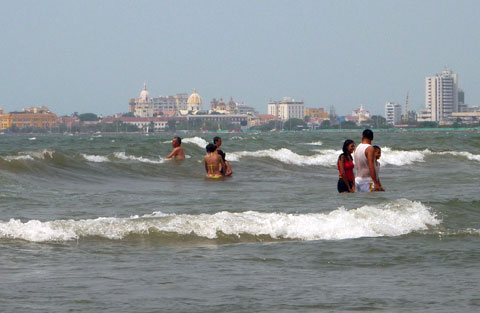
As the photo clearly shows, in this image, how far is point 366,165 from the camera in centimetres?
1155

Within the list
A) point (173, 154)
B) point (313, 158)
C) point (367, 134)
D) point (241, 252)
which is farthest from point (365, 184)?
point (313, 158)

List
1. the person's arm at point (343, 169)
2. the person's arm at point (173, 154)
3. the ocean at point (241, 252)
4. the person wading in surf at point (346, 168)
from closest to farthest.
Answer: the ocean at point (241, 252) < the person wading in surf at point (346, 168) < the person's arm at point (343, 169) < the person's arm at point (173, 154)

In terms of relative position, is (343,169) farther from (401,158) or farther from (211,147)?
(401,158)

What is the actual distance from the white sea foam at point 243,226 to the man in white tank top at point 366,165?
4.07 feet

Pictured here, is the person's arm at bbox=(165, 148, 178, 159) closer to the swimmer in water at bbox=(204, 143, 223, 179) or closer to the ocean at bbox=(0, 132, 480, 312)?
the swimmer in water at bbox=(204, 143, 223, 179)

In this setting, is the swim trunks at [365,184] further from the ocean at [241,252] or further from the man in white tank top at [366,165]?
the ocean at [241,252]

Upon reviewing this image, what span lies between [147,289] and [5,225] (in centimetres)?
347

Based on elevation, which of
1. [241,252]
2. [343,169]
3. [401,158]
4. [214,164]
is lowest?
[401,158]

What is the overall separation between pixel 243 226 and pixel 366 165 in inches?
102

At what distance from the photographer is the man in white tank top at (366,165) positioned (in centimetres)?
1133

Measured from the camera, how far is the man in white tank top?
11.3 metres

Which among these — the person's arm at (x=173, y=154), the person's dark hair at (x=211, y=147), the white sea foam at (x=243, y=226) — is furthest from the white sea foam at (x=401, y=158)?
the white sea foam at (x=243, y=226)

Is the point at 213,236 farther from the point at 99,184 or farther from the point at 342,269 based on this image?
the point at 99,184

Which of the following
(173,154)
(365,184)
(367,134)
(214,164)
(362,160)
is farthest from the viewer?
(173,154)
